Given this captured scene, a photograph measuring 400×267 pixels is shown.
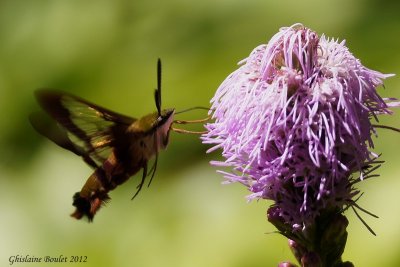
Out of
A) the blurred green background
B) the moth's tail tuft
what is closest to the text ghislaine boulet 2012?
the blurred green background

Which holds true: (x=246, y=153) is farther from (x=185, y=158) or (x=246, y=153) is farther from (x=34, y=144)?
(x=34, y=144)

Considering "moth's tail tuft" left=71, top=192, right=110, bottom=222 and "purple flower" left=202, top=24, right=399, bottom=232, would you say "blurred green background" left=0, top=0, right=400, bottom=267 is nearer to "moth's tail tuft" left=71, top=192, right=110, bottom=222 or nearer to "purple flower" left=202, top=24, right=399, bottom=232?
"moth's tail tuft" left=71, top=192, right=110, bottom=222

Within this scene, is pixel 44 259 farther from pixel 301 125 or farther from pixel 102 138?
pixel 301 125

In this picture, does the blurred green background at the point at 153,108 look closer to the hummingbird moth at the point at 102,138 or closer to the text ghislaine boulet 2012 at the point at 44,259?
the text ghislaine boulet 2012 at the point at 44,259

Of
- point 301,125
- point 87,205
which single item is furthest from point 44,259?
point 301,125

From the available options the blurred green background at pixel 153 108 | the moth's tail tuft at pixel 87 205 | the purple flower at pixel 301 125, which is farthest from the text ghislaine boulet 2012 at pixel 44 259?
the purple flower at pixel 301 125

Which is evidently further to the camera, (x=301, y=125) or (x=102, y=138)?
(x=102, y=138)
